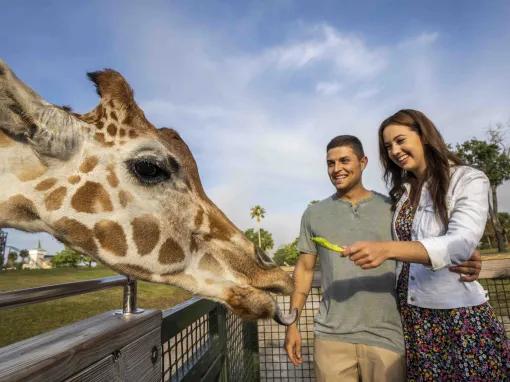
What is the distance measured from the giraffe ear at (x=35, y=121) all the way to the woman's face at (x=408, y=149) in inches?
80.6

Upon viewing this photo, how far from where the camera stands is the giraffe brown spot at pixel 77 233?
2098 millimetres

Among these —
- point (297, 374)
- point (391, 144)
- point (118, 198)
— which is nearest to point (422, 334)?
point (391, 144)

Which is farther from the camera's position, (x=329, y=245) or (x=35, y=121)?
(x=329, y=245)

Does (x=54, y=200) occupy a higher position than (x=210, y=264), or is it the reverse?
(x=54, y=200)

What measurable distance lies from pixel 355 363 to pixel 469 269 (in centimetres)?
123

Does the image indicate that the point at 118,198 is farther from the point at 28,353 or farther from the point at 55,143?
the point at 28,353

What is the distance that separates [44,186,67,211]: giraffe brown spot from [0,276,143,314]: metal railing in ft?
1.73

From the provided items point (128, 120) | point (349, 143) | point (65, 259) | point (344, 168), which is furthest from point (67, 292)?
point (65, 259)

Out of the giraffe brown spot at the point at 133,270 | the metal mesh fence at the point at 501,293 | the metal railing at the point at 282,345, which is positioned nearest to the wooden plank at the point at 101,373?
the giraffe brown spot at the point at 133,270

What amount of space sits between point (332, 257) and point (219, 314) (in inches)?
46.3

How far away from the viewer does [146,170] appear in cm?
222

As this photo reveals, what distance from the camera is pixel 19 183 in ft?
6.78

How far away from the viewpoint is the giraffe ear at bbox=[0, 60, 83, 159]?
186cm

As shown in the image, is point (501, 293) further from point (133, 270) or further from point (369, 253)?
point (133, 270)
